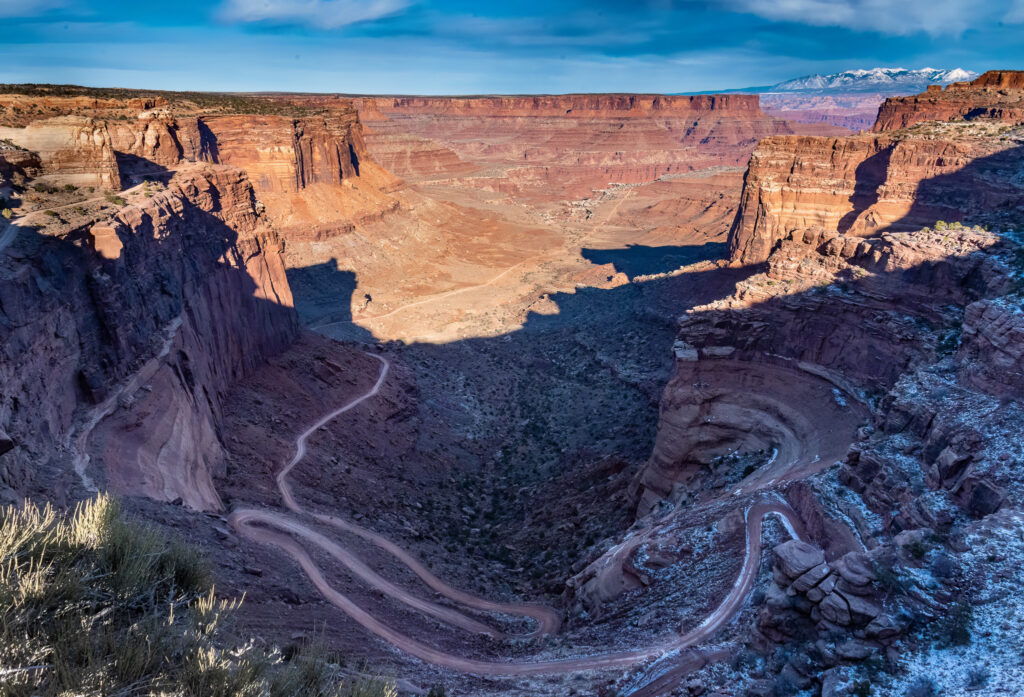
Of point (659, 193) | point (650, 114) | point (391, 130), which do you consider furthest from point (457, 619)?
point (650, 114)

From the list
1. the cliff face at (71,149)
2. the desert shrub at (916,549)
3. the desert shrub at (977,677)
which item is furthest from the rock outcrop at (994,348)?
the cliff face at (71,149)

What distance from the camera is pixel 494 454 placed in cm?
4000

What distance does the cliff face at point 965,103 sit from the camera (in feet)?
214

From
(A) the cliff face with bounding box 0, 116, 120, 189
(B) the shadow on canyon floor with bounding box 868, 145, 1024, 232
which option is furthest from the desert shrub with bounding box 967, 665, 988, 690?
(B) the shadow on canyon floor with bounding box 868, 145, 1024, 232

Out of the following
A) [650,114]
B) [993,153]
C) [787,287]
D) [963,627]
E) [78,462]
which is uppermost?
[650,114]

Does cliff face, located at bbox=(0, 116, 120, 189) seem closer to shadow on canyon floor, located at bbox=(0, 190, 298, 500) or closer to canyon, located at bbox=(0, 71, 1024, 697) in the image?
canyon, located at bbox=(0, 71, 1024, 697)

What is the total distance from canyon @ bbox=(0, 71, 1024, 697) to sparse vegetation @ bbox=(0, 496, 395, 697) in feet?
14.9

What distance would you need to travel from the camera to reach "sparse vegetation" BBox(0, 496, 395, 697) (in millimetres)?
6997

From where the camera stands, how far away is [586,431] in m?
38.8

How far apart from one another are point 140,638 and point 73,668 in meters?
0.95

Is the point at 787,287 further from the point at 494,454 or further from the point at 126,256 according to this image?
the point at 126,256

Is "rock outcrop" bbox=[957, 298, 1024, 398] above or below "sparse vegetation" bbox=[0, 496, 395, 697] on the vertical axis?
above

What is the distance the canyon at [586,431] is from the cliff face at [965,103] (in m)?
10.0

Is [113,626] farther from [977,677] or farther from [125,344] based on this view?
[125,344]
